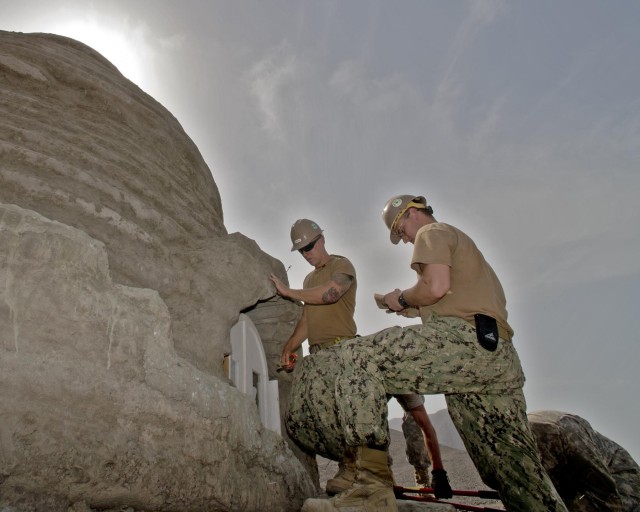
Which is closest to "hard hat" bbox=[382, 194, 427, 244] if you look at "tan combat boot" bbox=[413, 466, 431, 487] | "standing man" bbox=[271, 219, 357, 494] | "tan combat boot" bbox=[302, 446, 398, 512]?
"standing man" bbox=[271, 219, 357, 494]

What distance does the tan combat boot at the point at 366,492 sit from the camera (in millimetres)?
2299

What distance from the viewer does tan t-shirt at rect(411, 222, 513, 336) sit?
3068 millimetres

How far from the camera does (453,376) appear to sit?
2918 millimetres

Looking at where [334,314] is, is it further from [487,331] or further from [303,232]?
[487,331]

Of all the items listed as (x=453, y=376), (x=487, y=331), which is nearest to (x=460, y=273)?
(x=487, y=331)

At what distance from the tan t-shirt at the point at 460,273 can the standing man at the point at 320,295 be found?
97 centimetres

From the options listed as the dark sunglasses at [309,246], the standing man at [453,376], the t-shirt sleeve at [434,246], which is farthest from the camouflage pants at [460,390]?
the dark sunglasses at [309,246]

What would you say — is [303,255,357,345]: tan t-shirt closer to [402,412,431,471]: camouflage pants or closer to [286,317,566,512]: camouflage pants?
[286,317,566,512]: camouflage pants

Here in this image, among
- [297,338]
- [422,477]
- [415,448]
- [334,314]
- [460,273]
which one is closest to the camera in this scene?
[460,273]

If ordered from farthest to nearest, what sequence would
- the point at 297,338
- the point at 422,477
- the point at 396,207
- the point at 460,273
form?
the point at 422,477
the point at 297,338
the point at 396,207
the point at 460,273

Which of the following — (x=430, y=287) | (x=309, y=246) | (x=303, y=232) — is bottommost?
(x=430, y=287)

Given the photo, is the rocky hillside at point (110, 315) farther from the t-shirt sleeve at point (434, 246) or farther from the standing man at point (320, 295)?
the t-shirt sleeve at point (434, 246)

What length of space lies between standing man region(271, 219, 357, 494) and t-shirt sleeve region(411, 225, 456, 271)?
105 cm

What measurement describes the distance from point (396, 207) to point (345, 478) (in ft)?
6.65
